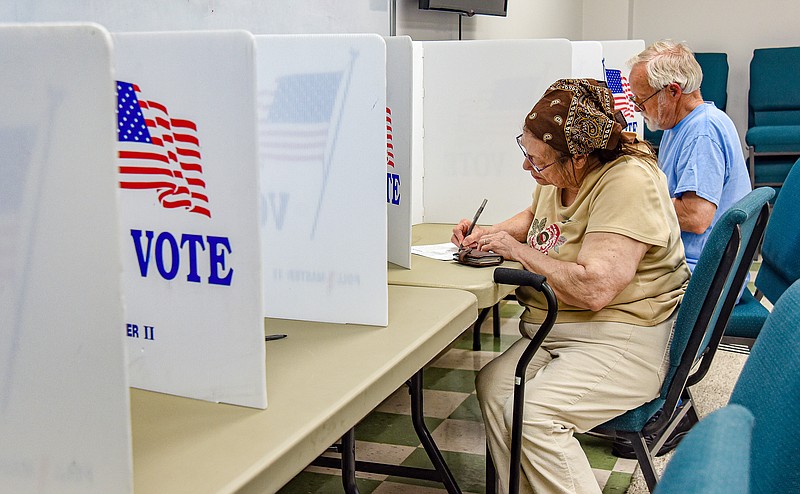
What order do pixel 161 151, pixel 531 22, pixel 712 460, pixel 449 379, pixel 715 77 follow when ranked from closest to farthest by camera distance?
pixel 712 460 < pixel 161 151 < pixel 449 379 < pixel 531 22 < pixel 715 77

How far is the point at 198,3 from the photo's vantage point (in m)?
2.13

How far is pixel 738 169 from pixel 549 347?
1095 mm

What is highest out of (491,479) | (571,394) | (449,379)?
(571,394)

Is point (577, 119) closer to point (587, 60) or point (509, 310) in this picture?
point (587, 60)

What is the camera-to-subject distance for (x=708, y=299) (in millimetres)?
1793

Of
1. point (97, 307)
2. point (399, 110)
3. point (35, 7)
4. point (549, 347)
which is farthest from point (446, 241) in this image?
point (97, 307)

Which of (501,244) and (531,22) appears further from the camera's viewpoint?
(531,22)

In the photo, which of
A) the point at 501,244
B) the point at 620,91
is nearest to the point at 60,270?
the point at 501,244

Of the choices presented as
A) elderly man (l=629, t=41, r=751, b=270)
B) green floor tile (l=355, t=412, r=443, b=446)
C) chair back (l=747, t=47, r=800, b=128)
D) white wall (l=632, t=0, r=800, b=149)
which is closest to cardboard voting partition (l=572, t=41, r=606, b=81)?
elderly man (l=629, t=41, r=751, b=270)

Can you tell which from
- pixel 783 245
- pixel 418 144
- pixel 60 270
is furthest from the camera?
pixel 418 144

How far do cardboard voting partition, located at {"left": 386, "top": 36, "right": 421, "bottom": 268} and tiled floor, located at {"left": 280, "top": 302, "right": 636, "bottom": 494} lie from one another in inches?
31.4

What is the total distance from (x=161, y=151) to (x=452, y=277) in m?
0.96

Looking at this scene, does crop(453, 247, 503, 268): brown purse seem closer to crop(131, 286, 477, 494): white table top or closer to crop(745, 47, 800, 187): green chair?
crop(131, 286, 477, 494): white table top

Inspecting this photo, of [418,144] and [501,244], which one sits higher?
[418,144]
